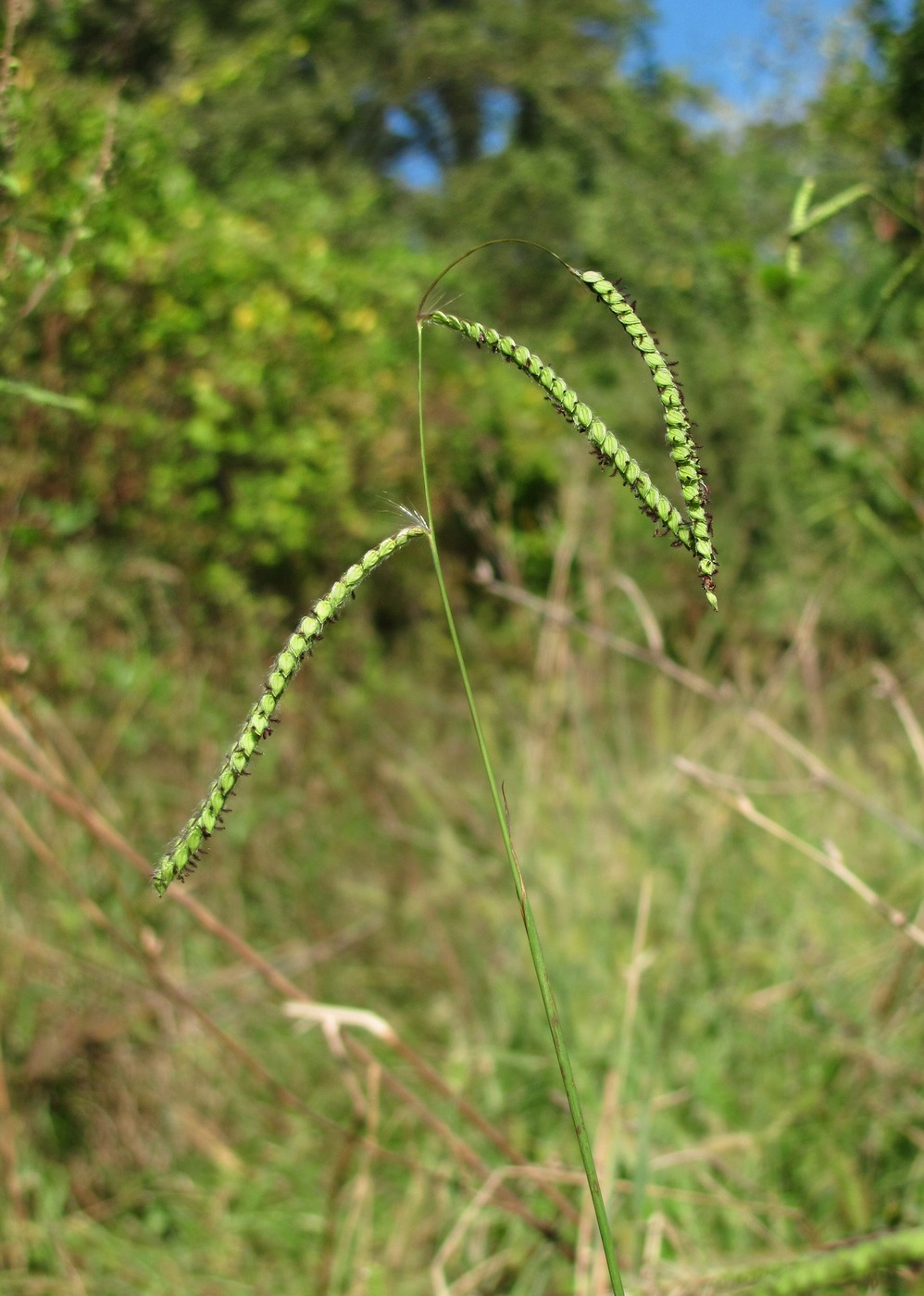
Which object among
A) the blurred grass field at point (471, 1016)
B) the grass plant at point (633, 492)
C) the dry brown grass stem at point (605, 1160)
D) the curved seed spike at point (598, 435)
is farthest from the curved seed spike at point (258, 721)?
the dry brown grass stem at point (605, 1160)

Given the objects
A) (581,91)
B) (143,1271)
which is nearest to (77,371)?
(143,1271)

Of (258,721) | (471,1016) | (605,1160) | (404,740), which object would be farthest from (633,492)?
(404,740)

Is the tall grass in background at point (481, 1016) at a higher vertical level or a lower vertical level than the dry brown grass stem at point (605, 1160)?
lower

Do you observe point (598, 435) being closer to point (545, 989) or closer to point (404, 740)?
point (545, 989)

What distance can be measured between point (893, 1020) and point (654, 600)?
4357 millimetres

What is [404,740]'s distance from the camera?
15.9 feet

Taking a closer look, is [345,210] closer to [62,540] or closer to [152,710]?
[62,540]

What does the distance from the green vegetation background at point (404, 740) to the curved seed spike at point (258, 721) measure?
16cm

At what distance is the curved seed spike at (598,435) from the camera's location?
59 centimetres

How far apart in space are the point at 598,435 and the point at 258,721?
218 mm

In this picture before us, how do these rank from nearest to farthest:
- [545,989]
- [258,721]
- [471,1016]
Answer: [258,721] < [545,989] < [471,1016]

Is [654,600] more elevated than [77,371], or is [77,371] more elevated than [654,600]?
[77,371]

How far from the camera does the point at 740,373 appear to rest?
7.33m

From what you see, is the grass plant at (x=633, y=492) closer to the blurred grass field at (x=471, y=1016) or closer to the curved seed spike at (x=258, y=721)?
the curved seed spike at (x=258, y=721)
